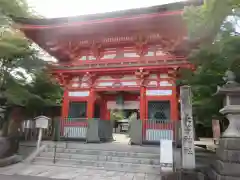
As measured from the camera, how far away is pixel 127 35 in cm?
1196

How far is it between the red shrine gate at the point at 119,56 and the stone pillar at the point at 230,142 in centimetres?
427

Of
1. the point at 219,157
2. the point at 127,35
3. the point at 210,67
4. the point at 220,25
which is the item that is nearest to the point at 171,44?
the point at 127,35

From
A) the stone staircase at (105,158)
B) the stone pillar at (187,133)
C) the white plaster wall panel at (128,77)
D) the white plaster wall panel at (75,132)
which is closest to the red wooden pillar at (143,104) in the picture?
the white plaster wall panel at (128,77)

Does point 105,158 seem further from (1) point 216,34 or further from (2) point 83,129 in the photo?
(1) point 216,34

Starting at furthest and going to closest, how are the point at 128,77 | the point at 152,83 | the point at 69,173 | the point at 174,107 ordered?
the point at 128,77 → the point at 152,83 → the point at 174,107 → the point at 69,173

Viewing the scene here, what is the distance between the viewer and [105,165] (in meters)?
8.11

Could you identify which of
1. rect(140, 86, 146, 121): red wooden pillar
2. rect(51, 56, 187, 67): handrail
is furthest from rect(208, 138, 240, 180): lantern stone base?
rect(51, 56, 187, 67): handrail

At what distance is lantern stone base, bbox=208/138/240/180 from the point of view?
586 cm

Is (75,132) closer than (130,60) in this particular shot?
Yes

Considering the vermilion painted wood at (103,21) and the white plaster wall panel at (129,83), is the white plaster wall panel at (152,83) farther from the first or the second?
the vermilion painted wood at (103,21)

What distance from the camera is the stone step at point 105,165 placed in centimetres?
757

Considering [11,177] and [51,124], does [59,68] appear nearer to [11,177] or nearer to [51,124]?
[51,124]

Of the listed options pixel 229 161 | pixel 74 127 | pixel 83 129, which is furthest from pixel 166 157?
pixel 74 127

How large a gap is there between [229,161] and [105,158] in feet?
15.2
